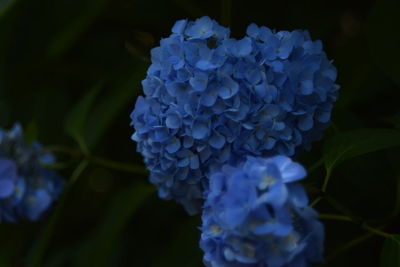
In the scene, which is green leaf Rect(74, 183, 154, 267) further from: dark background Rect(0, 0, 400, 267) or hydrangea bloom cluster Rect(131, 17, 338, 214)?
hydrangea bloom cluster Rect(131, 17, 338, 214)

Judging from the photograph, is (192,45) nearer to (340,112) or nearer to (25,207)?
(340,112)

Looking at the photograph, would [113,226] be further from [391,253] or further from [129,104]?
[391,253]

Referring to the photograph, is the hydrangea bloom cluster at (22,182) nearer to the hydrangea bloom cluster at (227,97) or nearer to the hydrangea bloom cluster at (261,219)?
the hydrangea bloom cluster at (227,97)

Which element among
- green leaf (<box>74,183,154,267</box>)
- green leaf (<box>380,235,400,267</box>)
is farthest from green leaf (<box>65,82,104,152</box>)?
green leaf (<box>380,235,400,267</box>)

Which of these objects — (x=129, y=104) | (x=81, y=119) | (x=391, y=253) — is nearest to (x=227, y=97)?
(x=391, y=253)

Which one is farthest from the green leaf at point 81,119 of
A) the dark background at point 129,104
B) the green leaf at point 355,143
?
the green leaf at point 355,143

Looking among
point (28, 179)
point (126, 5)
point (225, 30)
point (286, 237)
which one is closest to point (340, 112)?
point (225, 30)
